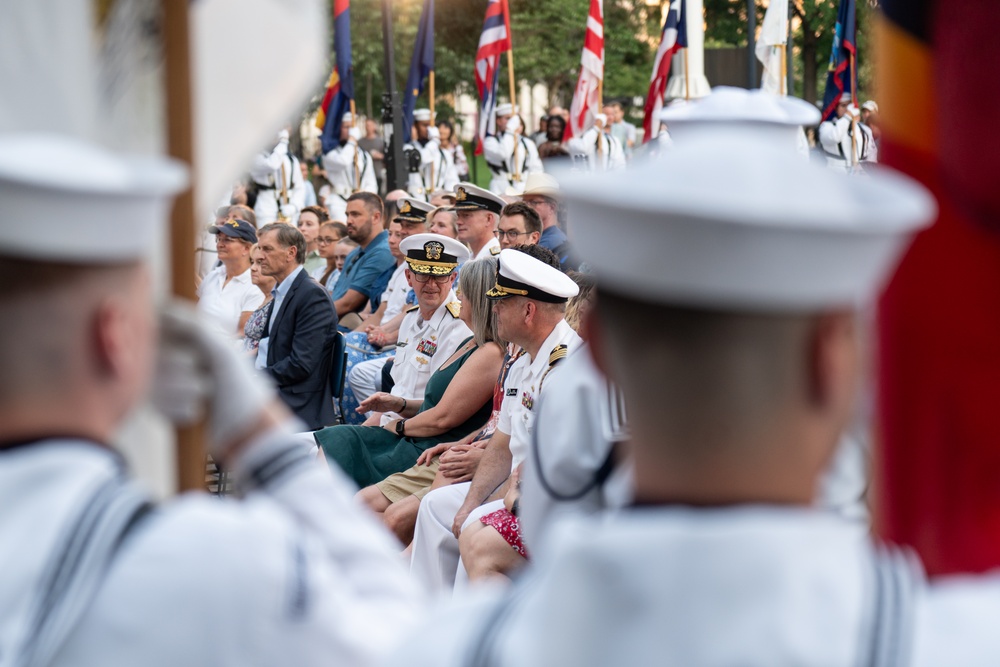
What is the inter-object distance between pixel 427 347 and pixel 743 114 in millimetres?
3920

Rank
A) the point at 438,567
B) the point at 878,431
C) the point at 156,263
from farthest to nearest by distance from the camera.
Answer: the point at 438,567 → the point at 878,431 → the point at 156,263

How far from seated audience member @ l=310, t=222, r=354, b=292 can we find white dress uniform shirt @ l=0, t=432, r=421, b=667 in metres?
8.76

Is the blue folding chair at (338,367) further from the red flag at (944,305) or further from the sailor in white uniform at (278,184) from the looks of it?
the sailor in white uniform at (278,184)

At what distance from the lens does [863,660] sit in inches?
38.1

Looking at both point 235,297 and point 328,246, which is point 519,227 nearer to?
point 235,297

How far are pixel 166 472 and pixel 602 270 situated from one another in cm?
81

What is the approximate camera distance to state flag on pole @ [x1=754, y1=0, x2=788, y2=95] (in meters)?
14.5

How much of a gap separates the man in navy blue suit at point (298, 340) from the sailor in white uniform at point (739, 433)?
5650mm

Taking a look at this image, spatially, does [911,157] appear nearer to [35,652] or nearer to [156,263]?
[156,263]

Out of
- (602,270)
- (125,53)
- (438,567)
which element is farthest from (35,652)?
(438,567)

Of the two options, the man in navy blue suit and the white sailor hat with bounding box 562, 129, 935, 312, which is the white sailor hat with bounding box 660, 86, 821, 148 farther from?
the man in navy blue suit

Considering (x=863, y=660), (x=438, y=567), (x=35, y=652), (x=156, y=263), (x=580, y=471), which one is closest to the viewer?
(x=863, y=660)

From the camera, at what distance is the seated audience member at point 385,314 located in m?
7.29

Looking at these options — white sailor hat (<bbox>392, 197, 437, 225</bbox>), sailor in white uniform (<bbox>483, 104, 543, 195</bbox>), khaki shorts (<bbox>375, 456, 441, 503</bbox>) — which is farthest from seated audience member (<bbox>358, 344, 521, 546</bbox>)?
sailor in white uniform (<bbox>483, 104, 543, 195</bbox>)
